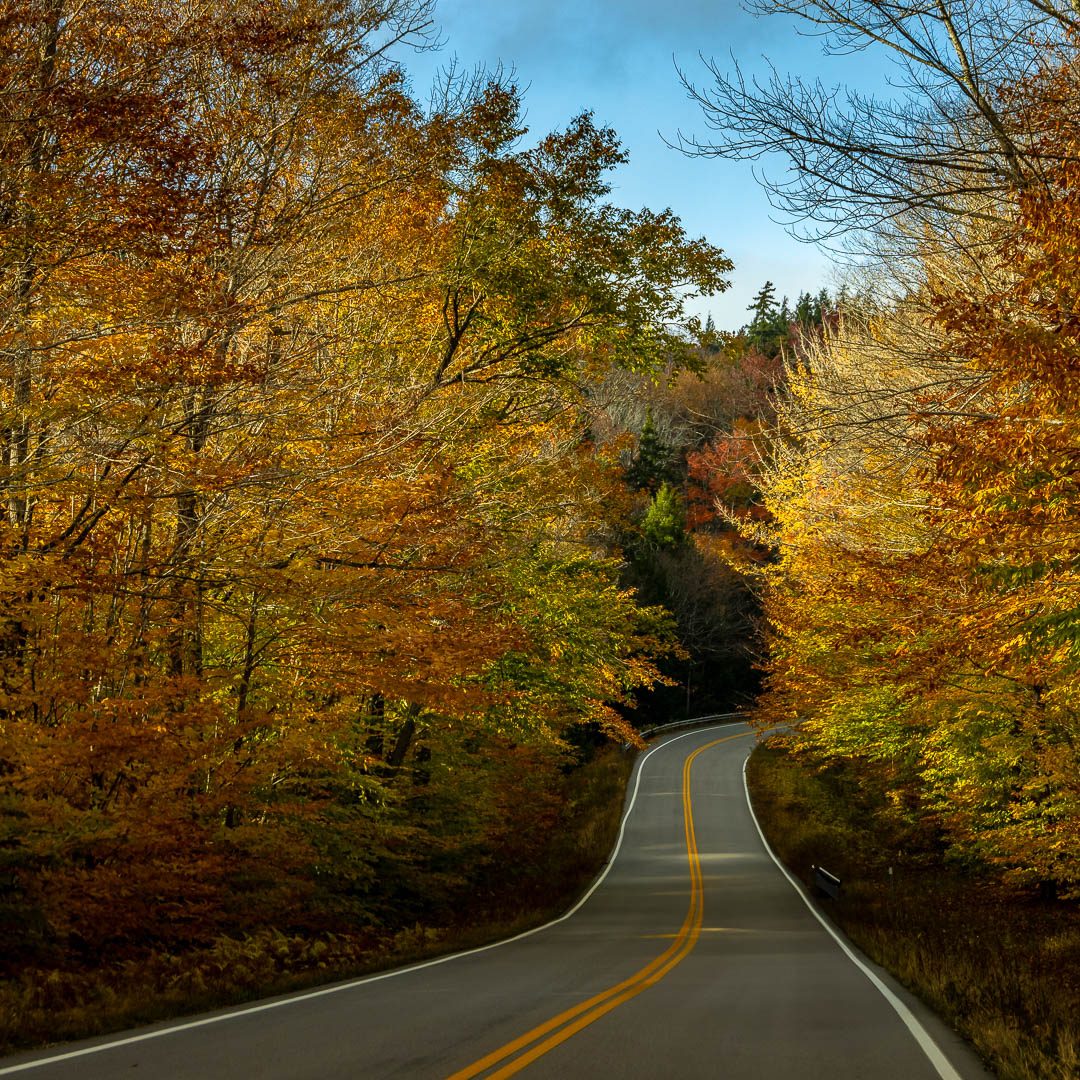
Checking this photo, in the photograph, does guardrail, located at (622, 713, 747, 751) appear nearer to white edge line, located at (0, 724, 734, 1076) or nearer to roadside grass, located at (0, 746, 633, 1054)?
roadside grass, located at (0, 746, 633, 1054)

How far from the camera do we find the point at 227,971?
1165 cm

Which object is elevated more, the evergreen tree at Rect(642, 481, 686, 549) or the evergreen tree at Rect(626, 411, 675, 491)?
the evergreen tree at Rect(626, 411, 675, 491)

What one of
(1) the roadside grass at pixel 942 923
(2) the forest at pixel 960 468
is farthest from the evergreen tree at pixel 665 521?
(2) the forest at pixel 960 468

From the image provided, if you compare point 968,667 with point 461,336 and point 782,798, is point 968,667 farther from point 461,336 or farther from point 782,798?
point 782,798

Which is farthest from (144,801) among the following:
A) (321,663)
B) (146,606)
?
(321,663)

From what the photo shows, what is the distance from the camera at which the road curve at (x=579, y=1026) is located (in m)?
6.65

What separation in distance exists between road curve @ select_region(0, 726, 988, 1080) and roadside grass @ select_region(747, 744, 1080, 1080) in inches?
16.7

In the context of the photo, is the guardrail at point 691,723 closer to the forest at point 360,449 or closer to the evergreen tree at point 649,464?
the evergreen tree at point 649,464

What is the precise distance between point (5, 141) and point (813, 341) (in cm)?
2115

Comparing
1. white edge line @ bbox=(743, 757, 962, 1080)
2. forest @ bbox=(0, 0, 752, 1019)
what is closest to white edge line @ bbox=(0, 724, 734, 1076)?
forest @ bbox=(0, 0, 752, 1019)

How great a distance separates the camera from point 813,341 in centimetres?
2606

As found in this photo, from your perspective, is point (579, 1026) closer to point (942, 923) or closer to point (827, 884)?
point (942, 923)

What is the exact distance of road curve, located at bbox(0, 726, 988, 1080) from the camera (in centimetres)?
665

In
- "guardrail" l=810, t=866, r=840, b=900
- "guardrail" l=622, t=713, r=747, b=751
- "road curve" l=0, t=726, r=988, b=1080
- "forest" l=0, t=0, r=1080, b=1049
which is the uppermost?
"forest" l=0, t=0, r=1080, b=1049
